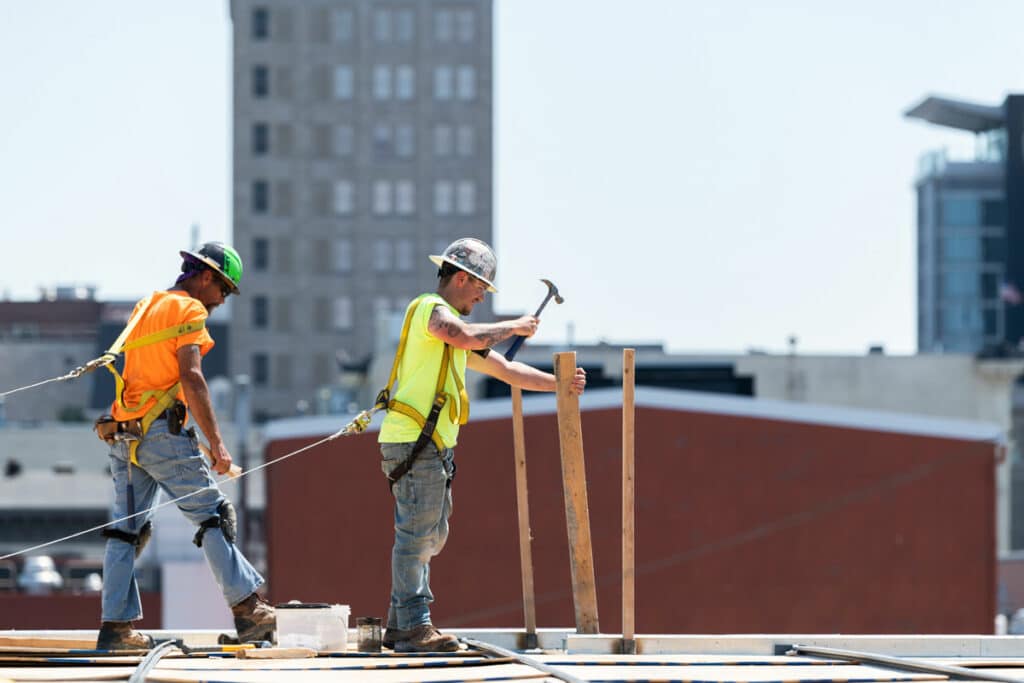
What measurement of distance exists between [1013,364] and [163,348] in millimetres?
51478

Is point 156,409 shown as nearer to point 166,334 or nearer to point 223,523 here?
point 166,334

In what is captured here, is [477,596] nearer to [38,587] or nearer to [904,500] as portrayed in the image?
[904,500]

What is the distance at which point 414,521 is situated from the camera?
327 inches

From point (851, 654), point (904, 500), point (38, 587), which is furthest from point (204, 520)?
point (38, 587)

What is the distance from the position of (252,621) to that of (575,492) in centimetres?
174

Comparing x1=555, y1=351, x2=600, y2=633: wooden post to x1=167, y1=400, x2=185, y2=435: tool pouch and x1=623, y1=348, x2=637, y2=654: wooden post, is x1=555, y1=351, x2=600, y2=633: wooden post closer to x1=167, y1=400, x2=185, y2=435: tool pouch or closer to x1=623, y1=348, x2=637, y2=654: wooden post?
x1=623, y1=348, x2=637, y2=654: wooden post

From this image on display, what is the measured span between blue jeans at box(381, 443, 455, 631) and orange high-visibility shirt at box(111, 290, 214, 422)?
3.42ft

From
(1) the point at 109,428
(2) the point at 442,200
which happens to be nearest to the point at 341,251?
(2) the point at 442,200

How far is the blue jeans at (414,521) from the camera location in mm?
8305

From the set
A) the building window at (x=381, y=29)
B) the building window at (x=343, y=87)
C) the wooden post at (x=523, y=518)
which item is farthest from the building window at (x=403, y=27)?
the wooden post at (x=523, y=518)

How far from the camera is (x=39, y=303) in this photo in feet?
387

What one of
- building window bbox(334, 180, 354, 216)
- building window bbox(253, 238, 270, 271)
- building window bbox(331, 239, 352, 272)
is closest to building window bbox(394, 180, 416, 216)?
building window bbox(334, 180, 354, 216)

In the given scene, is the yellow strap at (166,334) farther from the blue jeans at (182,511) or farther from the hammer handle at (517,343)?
the hammer handle at (517,343)

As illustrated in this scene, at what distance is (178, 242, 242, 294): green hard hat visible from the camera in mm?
8578
